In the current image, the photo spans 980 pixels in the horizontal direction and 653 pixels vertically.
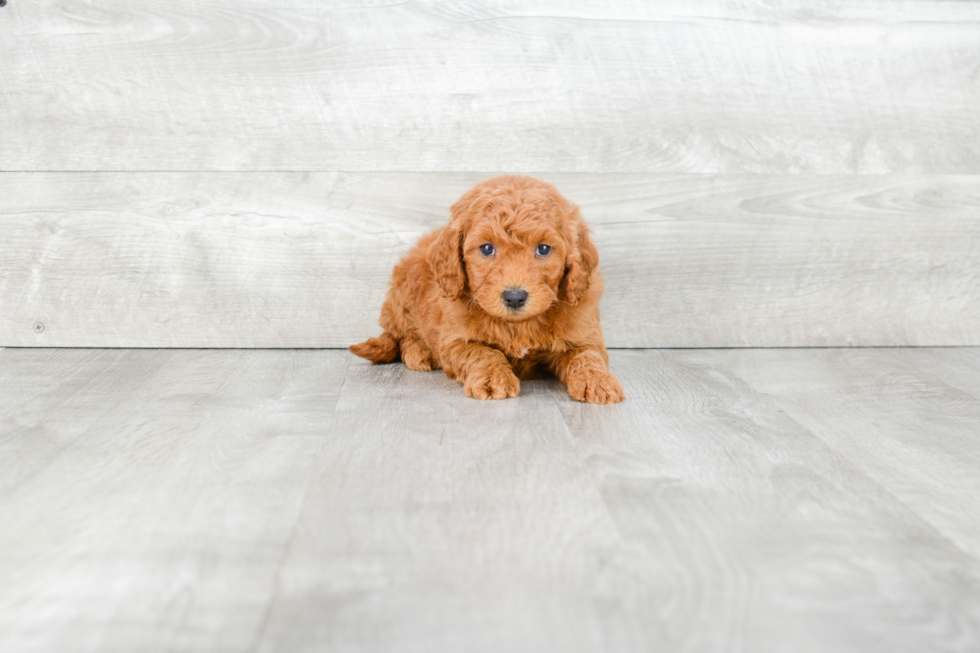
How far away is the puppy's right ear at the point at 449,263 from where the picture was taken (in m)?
1.82

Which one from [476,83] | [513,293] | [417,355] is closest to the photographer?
[513,293]

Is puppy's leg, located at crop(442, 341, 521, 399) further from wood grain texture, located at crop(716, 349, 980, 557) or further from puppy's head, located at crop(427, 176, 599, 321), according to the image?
wood grain texture, located at crop(716, 349, 980, 557)

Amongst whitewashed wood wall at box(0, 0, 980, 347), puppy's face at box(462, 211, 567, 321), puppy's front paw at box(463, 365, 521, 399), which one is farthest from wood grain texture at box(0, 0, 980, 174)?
puppy's front paw at box(463, 365, 521, 399)

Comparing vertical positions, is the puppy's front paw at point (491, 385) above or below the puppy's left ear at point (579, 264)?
below

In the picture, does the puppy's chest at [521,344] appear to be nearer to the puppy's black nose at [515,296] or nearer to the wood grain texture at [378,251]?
the puppy's black nose at [515,296]

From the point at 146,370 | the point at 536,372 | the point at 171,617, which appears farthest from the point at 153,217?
the point at 171,617

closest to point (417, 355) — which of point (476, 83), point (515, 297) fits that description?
point (515, 297)

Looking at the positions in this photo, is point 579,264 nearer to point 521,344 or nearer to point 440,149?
point 521,344

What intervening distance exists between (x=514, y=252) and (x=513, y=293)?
100 mm

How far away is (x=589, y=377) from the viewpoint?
6.00ft

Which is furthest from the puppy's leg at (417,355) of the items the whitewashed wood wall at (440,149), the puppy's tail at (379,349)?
the whitewashed wood wall at (440,149)

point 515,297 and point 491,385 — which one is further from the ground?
point 515,297

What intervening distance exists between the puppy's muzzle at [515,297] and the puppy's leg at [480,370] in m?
0.20

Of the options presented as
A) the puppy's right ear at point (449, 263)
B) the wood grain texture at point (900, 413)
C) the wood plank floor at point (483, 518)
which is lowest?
the wood grain texture at point (900, 413)
